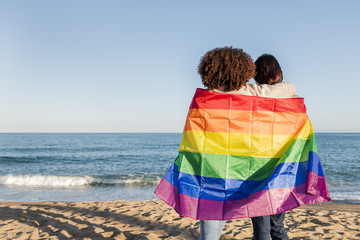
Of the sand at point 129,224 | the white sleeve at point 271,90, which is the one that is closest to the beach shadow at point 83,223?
the sand at point 129,224

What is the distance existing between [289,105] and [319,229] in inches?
143

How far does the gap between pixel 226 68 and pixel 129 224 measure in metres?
4.11

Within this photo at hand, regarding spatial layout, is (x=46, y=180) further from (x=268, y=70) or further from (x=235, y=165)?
(x=268, y=70)

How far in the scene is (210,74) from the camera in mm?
2047

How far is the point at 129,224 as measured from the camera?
16.9 ft

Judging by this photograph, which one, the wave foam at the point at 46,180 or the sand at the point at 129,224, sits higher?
the sand at the point at 129,224

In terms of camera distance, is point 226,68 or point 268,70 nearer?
point 226,68

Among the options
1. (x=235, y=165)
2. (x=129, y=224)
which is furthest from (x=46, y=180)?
(x=235, y=165)

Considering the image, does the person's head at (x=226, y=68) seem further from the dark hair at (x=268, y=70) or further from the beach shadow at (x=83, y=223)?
the beach shadow at (x=83, y=223)

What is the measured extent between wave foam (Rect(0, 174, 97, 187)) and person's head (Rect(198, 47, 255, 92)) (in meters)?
11.7

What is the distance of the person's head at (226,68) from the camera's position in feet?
6.56

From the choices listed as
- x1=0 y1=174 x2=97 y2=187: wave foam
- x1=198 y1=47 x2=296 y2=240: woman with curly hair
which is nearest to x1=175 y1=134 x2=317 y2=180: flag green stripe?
x1=198 y1=47 x2=296 y2=240: woman with curly hair

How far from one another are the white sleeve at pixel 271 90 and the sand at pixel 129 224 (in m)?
2.98

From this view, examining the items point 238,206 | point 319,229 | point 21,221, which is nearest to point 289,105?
point 238,206
